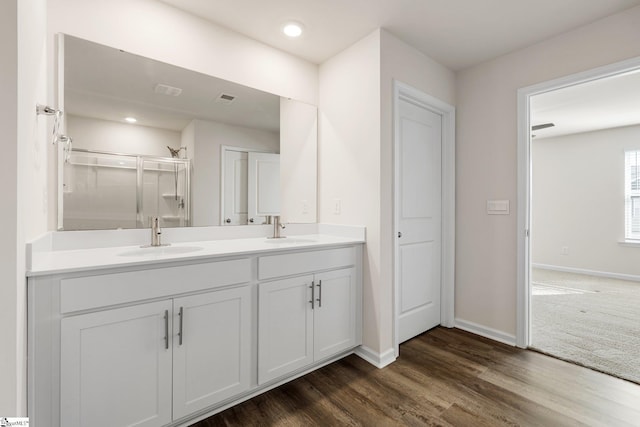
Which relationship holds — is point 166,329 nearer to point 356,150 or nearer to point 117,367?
point 117,367

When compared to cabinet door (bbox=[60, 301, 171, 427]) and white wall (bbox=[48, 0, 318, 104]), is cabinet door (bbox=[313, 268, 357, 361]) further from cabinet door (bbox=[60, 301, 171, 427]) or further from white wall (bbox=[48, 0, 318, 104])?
white wall (bbox=[48, 0, 318, 104])

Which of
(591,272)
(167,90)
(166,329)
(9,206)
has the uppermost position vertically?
(167,90)

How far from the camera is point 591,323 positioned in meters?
2.84

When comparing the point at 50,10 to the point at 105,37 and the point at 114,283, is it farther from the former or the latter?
the point at 114,283

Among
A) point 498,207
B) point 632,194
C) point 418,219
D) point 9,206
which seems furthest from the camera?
point 632,194

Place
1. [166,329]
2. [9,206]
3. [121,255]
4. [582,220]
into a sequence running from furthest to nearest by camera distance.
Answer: [582,220] → [121,255] → [166,329] → [9,206]

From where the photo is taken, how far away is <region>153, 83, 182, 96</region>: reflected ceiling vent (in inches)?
74.5

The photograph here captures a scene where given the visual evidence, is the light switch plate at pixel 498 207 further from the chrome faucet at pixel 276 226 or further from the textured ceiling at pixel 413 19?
the chrome faucet at pixel 276 226

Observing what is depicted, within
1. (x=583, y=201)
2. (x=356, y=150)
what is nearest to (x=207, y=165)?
(x=356, y=150)

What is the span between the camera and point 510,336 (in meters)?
2.46

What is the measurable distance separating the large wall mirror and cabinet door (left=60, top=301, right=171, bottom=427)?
27.3 inches

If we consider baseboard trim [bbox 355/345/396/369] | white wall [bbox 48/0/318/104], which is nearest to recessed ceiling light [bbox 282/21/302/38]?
A: white wall [bbox 48/0/318/104]

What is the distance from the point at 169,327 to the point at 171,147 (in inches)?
45.4

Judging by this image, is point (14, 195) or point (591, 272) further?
point (591, 272)
